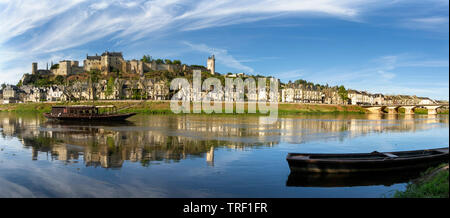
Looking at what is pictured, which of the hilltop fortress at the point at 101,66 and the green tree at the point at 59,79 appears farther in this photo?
the hilltop fortress at the point at 101,66

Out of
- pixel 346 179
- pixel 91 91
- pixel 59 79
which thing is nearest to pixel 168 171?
pixel 346 179

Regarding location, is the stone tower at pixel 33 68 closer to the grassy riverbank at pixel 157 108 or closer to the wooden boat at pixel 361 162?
the grassy riverbank at pixel 157 108

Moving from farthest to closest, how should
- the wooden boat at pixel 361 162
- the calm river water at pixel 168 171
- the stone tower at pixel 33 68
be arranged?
1. the stone tower at pixel 33 68
2. the wooden boat at pixel 361 162
3. the calm river water at pixel 168 171

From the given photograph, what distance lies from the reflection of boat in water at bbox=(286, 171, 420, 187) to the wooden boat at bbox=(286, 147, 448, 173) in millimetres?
246

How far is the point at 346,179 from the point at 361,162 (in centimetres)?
155

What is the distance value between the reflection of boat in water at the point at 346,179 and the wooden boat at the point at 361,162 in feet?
0.81

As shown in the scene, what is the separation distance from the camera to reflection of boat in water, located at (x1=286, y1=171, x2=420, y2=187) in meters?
17.5

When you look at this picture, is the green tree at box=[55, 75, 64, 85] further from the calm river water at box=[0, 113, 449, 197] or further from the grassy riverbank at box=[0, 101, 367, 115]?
the calm river water at box=[0, 113, 449, 197]

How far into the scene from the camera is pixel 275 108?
345 feet

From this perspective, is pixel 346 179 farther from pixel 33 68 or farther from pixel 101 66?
pixel 33 68

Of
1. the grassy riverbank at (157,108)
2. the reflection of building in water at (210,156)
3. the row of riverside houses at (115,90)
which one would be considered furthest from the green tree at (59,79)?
the reflection of building in water at (210,156)

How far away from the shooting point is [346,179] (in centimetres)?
1822

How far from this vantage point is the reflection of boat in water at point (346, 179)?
1747cm
